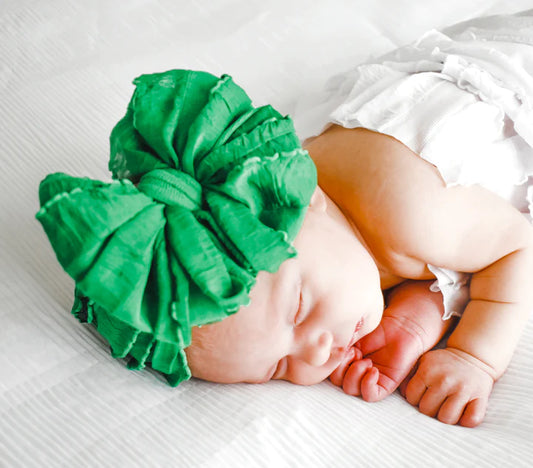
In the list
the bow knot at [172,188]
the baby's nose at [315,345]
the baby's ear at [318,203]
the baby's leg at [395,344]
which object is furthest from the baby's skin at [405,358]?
the bow knot at [172,188]

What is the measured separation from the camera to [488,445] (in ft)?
2.56

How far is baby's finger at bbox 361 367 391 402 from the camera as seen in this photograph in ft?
2.89

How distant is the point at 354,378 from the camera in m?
0.90

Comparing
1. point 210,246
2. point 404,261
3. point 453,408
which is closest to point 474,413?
point 453,408

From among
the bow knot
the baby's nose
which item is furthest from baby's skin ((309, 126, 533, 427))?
the bow knot


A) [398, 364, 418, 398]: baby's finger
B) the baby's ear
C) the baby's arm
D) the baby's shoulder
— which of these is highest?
the baby's ear

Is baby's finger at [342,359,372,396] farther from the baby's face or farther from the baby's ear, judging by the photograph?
the baby's ear

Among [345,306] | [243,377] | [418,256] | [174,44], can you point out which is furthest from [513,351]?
[174,44]

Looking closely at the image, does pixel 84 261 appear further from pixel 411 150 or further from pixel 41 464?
pixel 411 150

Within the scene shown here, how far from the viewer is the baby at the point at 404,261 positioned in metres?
0.79

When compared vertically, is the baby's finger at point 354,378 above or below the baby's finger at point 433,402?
above

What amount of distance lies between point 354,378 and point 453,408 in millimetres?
146

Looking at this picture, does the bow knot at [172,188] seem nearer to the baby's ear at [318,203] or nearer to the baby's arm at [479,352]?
the baby's ear at [318,203]

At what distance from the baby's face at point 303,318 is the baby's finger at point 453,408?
17 cm
